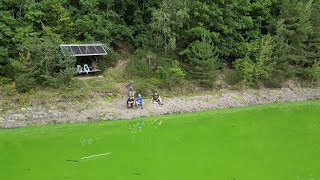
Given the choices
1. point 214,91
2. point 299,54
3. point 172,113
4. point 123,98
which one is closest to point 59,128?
point 123,98

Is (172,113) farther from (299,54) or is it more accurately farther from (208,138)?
(299,54)

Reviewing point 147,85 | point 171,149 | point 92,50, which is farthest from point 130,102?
point 171,149

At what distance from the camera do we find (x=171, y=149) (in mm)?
13258

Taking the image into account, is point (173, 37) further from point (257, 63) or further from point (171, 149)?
point (171, 149)

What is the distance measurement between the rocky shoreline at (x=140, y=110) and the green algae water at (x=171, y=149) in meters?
0.56

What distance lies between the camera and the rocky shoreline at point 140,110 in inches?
643

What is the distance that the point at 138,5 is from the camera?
1022 inches

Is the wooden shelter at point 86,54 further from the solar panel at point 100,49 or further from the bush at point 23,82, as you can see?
the bush at point 23,82

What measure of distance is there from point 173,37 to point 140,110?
6.61 meters

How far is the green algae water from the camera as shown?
10773mm

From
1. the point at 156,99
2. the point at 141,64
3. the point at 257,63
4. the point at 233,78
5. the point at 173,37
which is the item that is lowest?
the point at 156,99

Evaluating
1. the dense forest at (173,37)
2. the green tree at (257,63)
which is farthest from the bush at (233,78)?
the green tree at (257,63)

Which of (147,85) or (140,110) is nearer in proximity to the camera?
(140,110)

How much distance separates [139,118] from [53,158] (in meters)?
6.15
